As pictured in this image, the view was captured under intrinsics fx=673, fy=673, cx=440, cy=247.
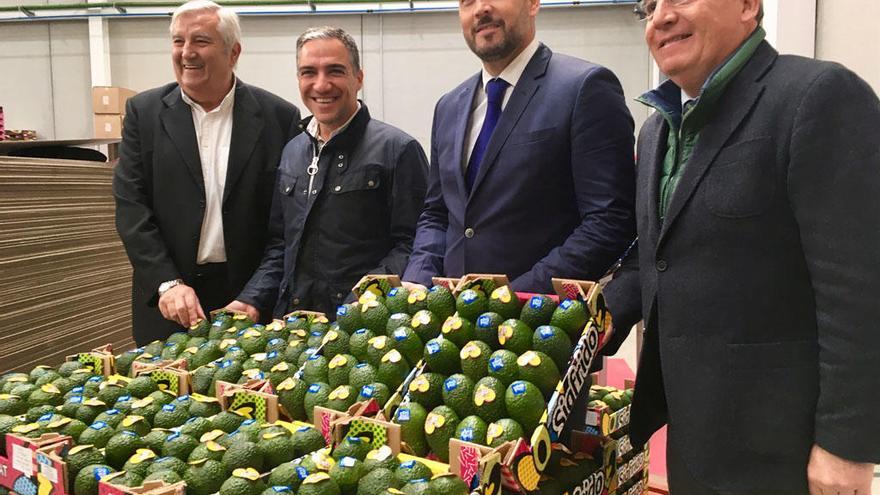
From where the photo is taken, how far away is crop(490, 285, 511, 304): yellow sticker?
167cm

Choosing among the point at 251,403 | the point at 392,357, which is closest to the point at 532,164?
the point at 392,357

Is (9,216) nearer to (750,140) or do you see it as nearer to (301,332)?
(301,332)

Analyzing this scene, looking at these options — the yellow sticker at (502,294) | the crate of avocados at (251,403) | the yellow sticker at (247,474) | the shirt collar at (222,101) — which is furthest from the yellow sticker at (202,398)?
the shirt collar at (222,101)

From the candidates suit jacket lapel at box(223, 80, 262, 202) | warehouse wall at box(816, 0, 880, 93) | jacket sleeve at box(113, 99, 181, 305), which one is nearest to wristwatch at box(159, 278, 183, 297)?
jacket sleeve at box(113, 99, 181, 305)

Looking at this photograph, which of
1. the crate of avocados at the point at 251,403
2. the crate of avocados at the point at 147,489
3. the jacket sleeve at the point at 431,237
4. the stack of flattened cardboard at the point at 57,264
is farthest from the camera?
the stack of flattened cardboard at the point at 57,264

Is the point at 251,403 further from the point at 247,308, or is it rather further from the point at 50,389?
the point at 247,308

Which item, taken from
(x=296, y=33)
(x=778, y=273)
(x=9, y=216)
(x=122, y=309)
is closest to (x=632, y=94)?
(x=296, y=33)

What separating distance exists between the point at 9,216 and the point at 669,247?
3.49 meters

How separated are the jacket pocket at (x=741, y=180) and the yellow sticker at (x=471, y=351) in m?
0.59

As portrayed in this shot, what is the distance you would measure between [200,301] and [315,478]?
173 cm

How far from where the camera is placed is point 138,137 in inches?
111

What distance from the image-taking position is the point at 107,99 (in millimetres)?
8211

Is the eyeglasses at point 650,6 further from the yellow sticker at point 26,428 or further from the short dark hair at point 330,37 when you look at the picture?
the yellow sticker at point 26,428

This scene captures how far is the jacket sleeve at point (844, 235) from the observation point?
125cm
